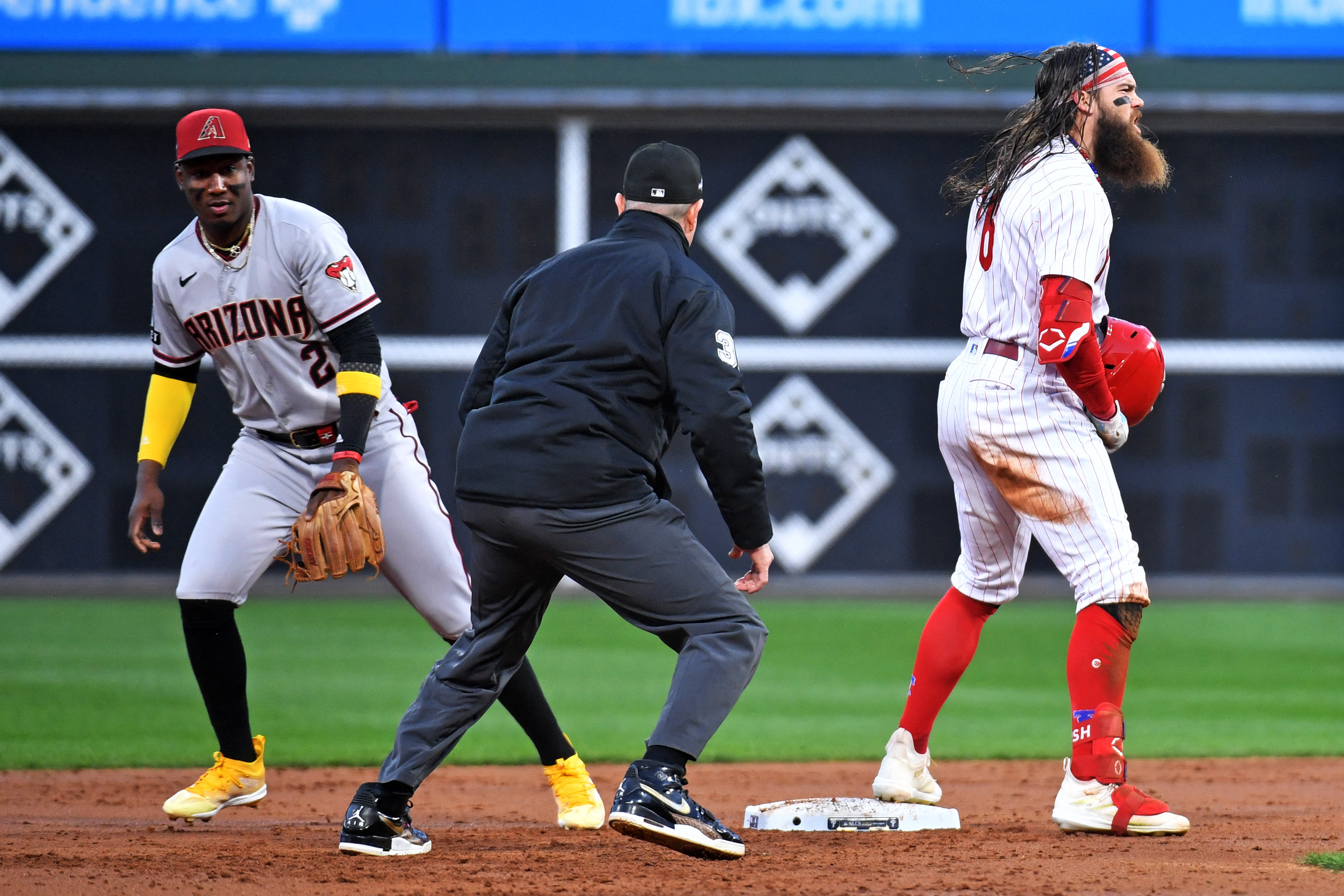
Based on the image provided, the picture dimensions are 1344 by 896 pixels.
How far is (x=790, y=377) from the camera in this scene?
10250 mm

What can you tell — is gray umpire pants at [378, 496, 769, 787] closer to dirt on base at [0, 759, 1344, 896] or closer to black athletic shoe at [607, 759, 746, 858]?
black athletic shoe at [607, 759, 746, 858]

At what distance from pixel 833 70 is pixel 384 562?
6945 mm

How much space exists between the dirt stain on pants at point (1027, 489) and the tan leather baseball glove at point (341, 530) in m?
1.45

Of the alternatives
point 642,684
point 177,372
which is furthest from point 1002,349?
point 642,684

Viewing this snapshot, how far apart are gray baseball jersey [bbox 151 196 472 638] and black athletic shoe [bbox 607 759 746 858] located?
867 mm

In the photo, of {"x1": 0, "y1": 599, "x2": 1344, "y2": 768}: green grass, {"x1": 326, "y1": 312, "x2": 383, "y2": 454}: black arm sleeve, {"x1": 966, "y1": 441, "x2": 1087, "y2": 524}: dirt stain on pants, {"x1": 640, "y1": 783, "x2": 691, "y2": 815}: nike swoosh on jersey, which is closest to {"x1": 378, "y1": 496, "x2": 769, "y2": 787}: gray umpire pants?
{"x1": 640, "y1": 783, "x2": 691, "y2": 815}: nike swoosh on jersey

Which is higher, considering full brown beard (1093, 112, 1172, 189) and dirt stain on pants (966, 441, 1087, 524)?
full brown beard (1093, 112, 1172, 189)

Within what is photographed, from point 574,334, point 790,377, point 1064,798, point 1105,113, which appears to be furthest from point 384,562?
point 790,377

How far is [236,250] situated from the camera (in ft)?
13.0

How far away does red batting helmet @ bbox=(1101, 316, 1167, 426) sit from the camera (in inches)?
154

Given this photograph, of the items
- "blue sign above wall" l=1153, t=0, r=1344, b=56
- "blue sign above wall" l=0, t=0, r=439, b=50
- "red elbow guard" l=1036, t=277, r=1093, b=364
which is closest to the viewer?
"red elbow guard" l=1036, t=277, r=1093, b=364

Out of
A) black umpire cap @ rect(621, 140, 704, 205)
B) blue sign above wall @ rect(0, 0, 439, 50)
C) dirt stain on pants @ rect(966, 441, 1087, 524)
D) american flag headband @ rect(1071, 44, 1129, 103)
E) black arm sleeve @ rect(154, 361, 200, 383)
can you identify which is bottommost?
dirt stain on pants @ rect(966, 441, 1087, 524)

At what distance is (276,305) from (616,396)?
115 centimetres

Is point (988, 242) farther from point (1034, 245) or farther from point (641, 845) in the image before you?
point (641, 845)
